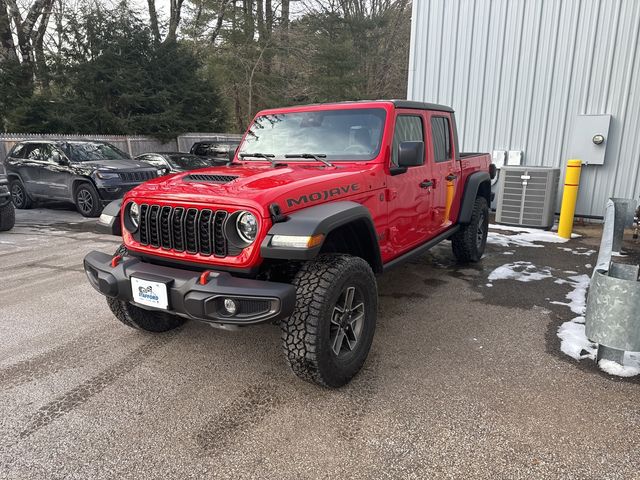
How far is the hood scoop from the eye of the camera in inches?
119

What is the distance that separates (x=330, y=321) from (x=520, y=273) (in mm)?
3674

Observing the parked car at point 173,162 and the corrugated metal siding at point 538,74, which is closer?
the corrugated metal siding at point 538,74

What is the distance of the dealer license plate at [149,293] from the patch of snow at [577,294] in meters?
3.68

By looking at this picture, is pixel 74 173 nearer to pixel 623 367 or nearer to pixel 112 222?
pixel 112 222

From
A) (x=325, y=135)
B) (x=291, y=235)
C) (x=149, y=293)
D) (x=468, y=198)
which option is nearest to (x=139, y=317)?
(x=149, y=293)

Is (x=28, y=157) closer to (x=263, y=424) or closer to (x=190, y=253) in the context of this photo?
(x=190, y=253)

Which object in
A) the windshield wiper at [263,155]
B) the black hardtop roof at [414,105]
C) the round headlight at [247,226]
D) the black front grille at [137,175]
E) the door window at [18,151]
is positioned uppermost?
the black hardtop roof at [414,105]

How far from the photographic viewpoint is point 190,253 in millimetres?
2809

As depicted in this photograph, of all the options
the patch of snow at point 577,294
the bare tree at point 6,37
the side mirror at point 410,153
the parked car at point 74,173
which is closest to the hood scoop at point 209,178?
the side mirror at point 410,153

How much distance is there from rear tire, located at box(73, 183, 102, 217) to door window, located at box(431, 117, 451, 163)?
7.79 metres

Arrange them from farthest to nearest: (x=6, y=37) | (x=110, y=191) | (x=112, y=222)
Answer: (x=6, y=37) → (x=110, y=191) → (x=112, y=222)

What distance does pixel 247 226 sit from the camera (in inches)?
104

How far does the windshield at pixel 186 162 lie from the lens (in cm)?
1134

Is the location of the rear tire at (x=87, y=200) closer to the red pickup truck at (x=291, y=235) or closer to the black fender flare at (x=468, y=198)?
the red pickup truck at (x=291, y=235)
